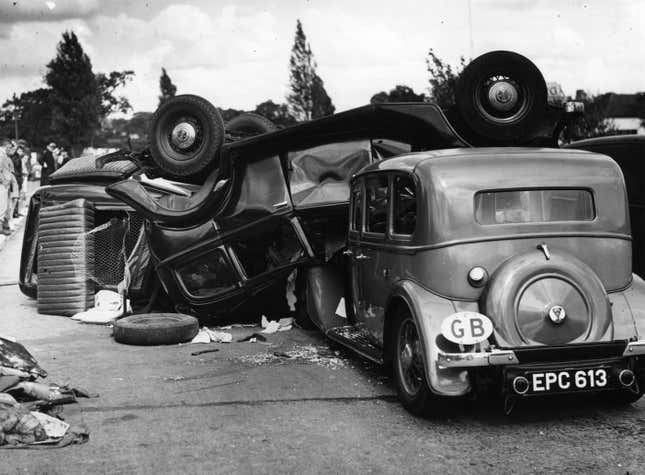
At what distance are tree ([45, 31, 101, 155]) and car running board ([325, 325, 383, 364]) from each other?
60769 millimetres

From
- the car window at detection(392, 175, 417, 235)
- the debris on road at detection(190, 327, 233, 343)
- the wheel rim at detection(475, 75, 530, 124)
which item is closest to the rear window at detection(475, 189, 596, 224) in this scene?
the car window at detection(392, 175, 417, 235)

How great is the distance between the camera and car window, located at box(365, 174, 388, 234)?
682cm

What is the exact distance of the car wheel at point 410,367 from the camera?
553cm

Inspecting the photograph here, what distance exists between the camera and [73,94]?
7519 cm

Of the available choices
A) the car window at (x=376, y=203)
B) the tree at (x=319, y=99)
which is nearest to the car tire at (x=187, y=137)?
the car window at (x=376, y=203)

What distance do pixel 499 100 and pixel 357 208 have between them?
2846mm

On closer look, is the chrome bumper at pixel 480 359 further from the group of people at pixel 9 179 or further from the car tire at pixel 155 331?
the group of people at pixel 9 179

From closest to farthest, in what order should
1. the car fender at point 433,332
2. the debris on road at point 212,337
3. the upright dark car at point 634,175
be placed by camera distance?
the car fender at point 433,332
the upright dark car at point 634,175
the debris on road at point 212,337

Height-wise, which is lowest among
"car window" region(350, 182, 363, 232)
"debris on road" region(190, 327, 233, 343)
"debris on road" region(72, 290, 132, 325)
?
"debris on road" region(190, 327, 233, 343)

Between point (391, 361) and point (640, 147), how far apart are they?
4289 mm

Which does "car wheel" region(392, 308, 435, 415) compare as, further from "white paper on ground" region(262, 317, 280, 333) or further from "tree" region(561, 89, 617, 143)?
"tree" region(561, 89, 617, 143)

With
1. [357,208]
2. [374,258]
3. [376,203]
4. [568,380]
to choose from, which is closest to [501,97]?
[357,208]

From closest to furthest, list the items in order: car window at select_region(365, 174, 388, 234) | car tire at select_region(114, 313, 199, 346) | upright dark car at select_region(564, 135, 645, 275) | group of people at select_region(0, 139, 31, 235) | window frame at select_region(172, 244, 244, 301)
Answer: car window at select_region(365, 174, 388, 234)
upright dark car at select_region(564, 135, 645, 275)
car tire at select_region(114, 313, 199, 346)
window frame at select_region(172, 244, 244, 301)
group of people at select_region(0, 139, 31, 235)

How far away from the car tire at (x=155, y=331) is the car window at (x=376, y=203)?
2.68 m
